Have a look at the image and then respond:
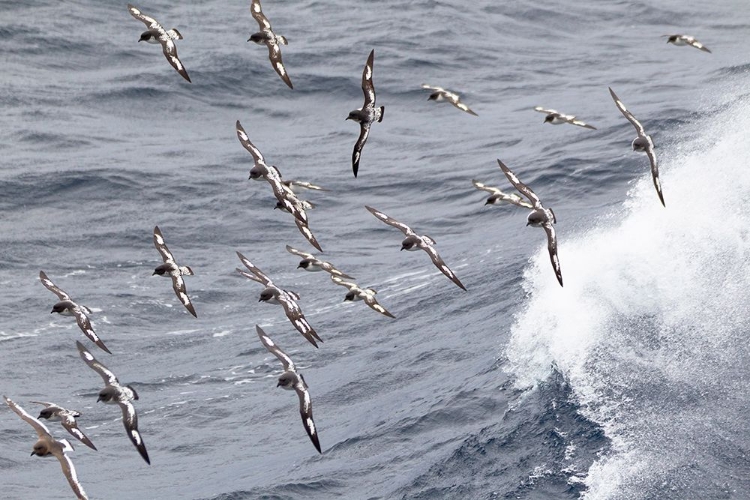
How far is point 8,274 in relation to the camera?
3675 centimetres

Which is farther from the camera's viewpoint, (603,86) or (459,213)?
(603,86)

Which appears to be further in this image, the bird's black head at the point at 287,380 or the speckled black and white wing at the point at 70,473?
the bird's black head at the point at 287,380

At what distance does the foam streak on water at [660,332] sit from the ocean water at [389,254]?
0.24 ft

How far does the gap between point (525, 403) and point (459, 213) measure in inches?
531

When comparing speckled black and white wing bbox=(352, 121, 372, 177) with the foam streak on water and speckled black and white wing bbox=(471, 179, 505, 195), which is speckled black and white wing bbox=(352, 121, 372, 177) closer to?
speckled black and white wing bbox=(471, 179, 505, 195)

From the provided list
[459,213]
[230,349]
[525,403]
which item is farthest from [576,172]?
[525,403]

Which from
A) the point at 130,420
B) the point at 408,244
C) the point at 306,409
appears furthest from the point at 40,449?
the point at 408,244

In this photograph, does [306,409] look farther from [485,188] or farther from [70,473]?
[485,188]

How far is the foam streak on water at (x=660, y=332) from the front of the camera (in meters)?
23.7

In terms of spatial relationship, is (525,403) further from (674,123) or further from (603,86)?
(603,86)

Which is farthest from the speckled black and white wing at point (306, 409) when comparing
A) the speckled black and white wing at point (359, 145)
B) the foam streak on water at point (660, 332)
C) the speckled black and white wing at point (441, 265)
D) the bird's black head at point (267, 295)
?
the foam streak on water at point (660, 332)

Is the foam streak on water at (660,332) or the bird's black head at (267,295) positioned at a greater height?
the bird's black head at (267,295)

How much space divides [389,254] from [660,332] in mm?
10647

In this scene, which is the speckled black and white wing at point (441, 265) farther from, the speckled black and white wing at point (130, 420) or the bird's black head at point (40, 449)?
the bird's black head at point (40, 449)
